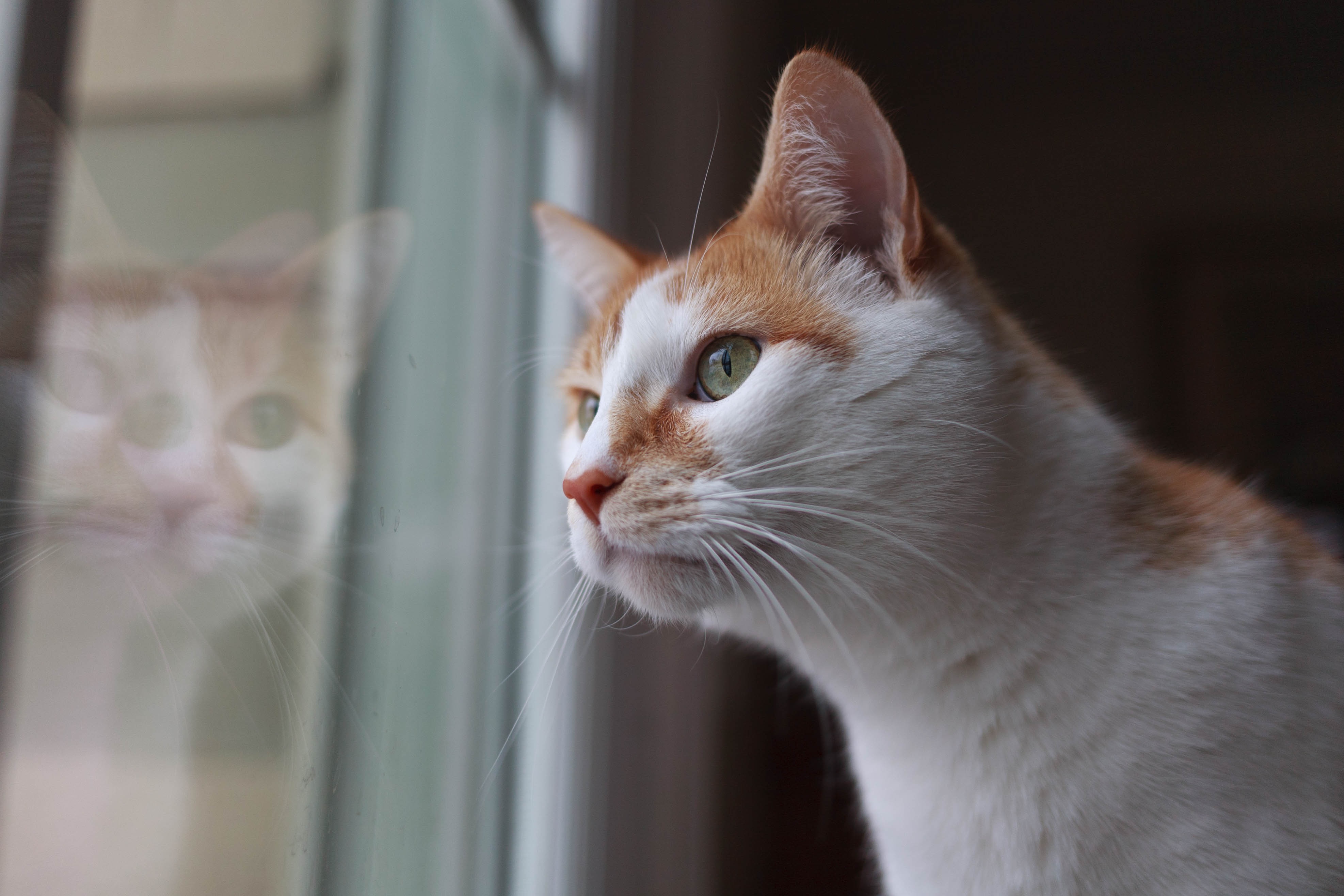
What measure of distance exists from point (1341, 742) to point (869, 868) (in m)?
0.51

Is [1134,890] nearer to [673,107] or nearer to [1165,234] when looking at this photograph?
[673,107]

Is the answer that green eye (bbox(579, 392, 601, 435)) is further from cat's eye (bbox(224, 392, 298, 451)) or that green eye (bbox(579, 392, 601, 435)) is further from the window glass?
cat's eye (bbox(224, 392, 298, 451))

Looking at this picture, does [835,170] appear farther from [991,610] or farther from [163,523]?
[163,523]

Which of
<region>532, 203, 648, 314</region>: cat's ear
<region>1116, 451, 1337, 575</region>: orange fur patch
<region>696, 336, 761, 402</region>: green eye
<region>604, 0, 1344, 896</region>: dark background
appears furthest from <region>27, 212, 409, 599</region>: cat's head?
<region>604, 0, 1344, 896</region>: dark background

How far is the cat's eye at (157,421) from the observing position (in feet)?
1.61

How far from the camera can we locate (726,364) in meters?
0.67

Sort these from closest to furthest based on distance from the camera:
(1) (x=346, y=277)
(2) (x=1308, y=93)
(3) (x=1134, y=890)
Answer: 1. (3) (x=1134, y=890)
2. (1) (x=346, y=277)
3. (2) (x=1308, y=93)

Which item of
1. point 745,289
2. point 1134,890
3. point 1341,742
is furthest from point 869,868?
point 745,289

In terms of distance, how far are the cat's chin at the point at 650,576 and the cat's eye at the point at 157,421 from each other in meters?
0.29

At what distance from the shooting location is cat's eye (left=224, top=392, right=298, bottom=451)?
68 centimetres

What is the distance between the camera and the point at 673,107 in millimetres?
1354

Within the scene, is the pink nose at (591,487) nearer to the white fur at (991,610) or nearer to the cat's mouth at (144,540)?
the white fur at (991,610)

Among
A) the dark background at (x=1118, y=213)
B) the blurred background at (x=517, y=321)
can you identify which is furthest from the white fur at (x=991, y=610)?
the dark background at (x=1118, y=213)

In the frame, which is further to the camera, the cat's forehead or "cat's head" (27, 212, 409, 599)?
the cat's forehead
